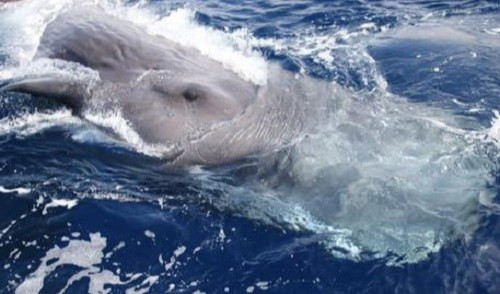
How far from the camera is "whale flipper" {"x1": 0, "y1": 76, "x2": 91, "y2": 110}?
7664mm

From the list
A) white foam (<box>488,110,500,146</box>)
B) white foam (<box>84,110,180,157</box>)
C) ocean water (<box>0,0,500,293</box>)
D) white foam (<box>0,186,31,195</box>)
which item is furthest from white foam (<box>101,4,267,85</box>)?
white foam (<box>0,186,31,195</box>)

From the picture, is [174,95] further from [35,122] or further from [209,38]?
[209,38]

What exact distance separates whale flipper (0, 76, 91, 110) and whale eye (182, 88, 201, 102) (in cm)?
135

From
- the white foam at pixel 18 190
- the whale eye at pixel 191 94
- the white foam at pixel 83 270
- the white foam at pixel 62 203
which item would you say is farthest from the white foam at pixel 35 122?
the white foam at pixel 83 270

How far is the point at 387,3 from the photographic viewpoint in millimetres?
14938

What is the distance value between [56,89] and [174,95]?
1.55m

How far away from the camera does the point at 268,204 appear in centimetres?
745

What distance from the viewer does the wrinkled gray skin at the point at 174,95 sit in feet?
25.8

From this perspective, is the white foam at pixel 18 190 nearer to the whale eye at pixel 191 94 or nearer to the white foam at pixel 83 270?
the white foam at pixel 83 270

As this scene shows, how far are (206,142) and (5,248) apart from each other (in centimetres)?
270

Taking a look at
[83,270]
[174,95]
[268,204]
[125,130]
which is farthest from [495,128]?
[83,270]

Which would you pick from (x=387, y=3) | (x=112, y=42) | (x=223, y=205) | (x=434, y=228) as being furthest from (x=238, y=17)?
(x=434, y=228)

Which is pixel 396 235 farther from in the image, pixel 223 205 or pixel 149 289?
pixel 149 289

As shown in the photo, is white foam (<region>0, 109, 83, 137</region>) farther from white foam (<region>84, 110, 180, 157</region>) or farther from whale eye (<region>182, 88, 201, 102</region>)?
whale eye (<region>182, 88, 201, 102</region>)
